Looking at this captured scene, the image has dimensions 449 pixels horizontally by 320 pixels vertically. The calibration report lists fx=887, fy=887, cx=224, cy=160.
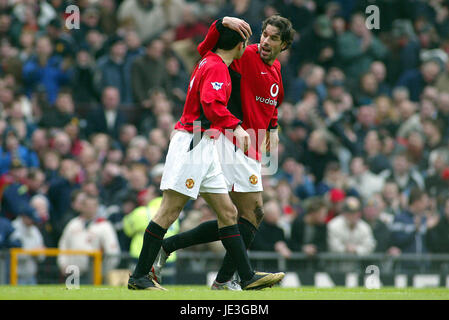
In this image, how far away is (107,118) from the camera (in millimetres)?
15250

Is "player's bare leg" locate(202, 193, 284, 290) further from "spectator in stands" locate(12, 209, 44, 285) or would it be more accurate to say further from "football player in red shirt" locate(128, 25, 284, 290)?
"spectator in stands" locate(12, 209, 44, 285)

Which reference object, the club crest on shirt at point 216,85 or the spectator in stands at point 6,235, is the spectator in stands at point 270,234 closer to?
the spectator in stands at point 6,235

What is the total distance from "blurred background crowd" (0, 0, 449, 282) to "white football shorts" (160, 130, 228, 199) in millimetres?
3998

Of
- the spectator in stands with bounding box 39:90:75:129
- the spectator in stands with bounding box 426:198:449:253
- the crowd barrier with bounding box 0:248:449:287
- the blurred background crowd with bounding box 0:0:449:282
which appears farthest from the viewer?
the spectator in stands with bounding box 39:90:75:129

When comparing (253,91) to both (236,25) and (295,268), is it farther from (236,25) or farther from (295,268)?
(295,268)

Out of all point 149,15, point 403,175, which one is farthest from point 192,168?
point 149,15

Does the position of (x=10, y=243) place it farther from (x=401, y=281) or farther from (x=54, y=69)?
(x=401, y=281)

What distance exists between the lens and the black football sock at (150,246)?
7547mm

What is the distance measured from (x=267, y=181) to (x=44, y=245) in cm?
370

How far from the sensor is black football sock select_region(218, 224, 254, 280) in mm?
7617

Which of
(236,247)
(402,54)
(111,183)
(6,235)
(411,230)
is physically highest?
(402,54)

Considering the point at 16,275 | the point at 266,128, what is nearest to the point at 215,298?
the point at 266,128

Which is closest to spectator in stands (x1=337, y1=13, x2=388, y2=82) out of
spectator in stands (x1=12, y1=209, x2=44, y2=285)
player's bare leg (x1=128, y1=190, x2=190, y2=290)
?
spectator in stands (x1=12, y1=209, x2=44, y2=285)

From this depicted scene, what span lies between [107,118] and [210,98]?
8.18m
